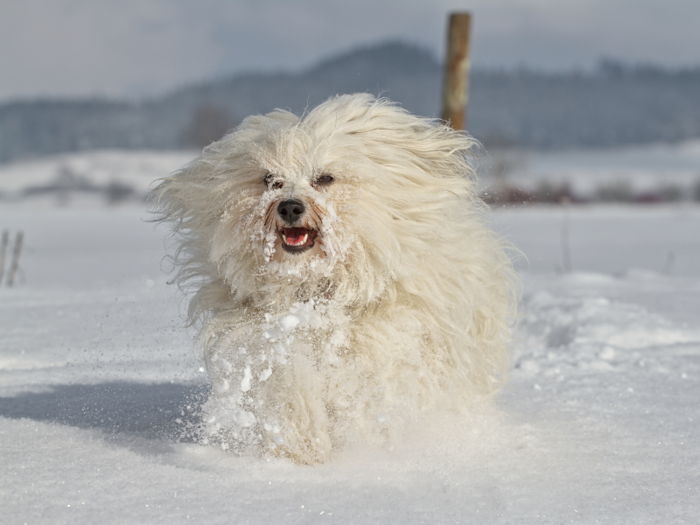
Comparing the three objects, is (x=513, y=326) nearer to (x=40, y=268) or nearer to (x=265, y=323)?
(x=265, y=323)

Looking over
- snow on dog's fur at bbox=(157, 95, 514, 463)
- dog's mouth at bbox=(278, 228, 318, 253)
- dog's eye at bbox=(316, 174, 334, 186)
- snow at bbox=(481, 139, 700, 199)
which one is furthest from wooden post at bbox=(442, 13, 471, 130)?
snow at bbox=(481, 139, 700, 199)

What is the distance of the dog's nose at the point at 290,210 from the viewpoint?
2779 mm

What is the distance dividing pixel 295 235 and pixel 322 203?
17 cm

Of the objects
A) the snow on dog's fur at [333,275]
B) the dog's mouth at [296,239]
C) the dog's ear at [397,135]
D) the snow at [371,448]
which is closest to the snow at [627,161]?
the snow at [371,448]

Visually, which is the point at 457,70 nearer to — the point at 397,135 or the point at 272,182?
the point at 397,135

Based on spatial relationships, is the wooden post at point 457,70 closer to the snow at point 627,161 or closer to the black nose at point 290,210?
the black nose at point 290,210

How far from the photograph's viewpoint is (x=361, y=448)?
279 centimetres

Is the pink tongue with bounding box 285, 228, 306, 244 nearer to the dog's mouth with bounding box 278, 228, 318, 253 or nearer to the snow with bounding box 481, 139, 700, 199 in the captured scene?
the dog's mouth with bounding box 278, 228, 318, 253

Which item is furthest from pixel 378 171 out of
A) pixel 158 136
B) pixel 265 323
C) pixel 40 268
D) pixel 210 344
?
pixel 158 136

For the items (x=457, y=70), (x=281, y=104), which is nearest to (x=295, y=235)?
(x=457, y=70)

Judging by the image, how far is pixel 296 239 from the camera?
2844 millimetres

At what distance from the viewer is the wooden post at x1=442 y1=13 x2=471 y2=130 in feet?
25.4

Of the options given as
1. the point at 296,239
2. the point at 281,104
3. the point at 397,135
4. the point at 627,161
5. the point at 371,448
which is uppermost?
the point at 397,135

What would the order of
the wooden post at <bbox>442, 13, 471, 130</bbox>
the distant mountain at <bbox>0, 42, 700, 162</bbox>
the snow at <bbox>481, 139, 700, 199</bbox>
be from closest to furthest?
the wooden post at <bbox>442, 13, 471, 130</bbox>, the snow at <bbox>481, 139, 700, 199</bbox>, the distant mountain at <bbox>0, 42, 700, 162</bbox>
